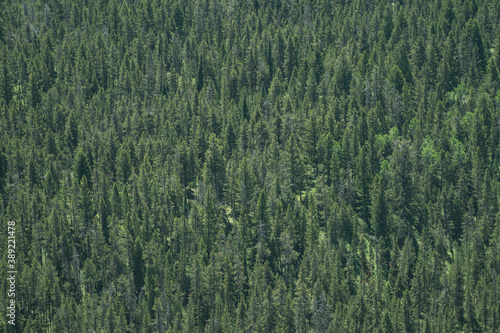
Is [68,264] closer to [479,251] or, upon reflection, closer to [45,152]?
[45,152]

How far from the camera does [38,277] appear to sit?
153 m

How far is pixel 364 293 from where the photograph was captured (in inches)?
6014

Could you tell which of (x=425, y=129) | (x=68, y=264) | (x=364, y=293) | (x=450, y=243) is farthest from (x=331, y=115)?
(x=68, y=264)

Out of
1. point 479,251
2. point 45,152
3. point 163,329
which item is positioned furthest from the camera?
point 45,152

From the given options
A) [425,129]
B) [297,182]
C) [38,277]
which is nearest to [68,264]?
[38,277]

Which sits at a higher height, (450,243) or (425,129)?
(425,129)

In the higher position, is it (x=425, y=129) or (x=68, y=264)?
(x=425, y=129)

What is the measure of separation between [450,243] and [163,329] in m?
60.8

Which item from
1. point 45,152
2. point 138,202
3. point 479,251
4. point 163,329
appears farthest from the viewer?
point 45,152

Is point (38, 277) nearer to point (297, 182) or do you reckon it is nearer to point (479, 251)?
point (297, 182)

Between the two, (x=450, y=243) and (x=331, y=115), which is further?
(x=331, y=115)

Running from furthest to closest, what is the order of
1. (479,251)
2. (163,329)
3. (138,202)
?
(138,202) → (479,251) → (163,329)

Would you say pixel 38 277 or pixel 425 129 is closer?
pixel 38 277

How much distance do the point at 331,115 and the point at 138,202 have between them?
52.5 metres
